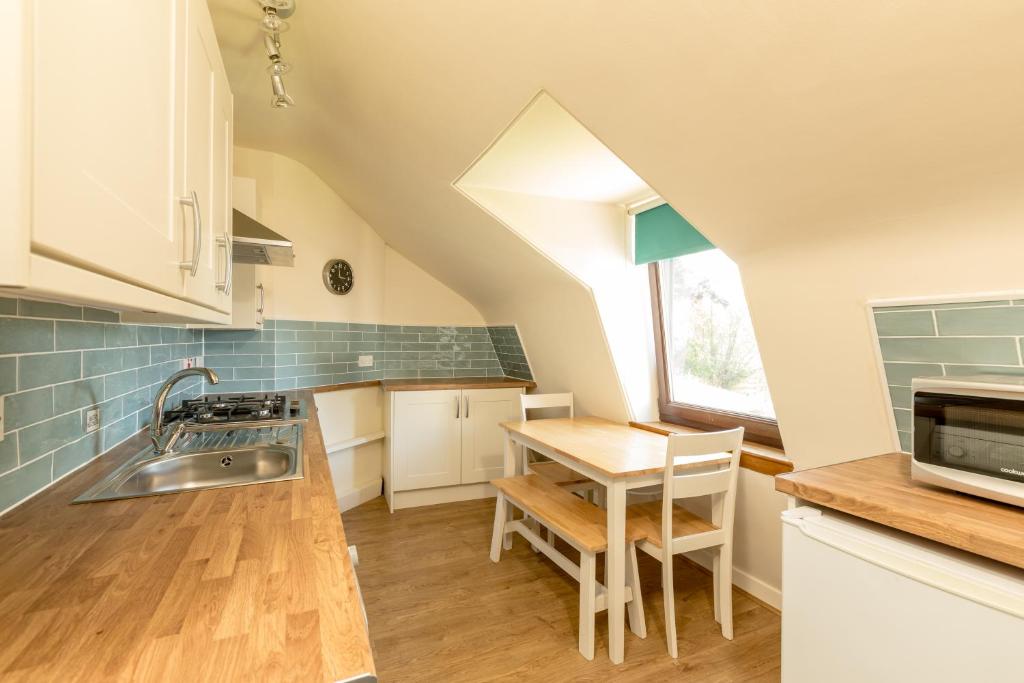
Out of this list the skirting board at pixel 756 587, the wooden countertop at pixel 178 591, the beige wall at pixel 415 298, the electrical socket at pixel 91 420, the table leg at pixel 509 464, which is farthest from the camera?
the beige wall at pixel 415 298

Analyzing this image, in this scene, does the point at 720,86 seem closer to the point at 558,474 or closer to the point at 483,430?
the point at 558,474

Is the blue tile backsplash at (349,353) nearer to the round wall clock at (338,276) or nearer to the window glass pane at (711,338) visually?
the round wall clock at (338,276)

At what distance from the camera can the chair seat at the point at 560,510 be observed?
6.31 ft

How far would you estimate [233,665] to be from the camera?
57cm

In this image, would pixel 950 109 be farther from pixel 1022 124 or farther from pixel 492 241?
pixel 492 241

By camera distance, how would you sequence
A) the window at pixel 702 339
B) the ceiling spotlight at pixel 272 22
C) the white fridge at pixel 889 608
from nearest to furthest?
the white fridge at pixel 889 608, the ceiling spotlight at pixel 272 22, the window at pixel 702 339

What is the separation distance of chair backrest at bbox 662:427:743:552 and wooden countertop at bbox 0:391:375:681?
130 centimetres

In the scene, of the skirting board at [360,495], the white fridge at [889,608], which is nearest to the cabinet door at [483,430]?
the skirting board at [360,495]

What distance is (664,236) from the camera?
2.54m

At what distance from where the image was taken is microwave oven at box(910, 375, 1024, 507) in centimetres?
102

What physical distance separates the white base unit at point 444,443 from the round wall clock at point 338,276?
877mm

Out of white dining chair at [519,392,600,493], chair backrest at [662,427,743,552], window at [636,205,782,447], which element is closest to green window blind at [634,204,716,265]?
window at [636,205,782,447]

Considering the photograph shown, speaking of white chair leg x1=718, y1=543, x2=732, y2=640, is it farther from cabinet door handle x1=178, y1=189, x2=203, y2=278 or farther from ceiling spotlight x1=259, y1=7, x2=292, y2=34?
ceiling spotlight x1=259, y1=7, x2=292, y2=34

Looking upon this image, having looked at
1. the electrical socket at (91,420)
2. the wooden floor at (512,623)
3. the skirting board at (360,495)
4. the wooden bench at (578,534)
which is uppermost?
the electrical socket at (91,420)
